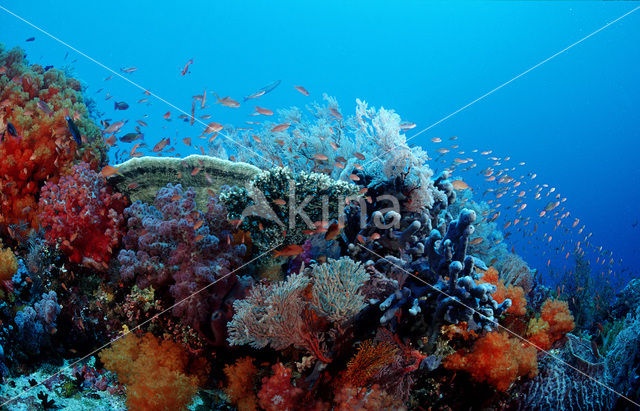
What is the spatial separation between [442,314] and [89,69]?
117m

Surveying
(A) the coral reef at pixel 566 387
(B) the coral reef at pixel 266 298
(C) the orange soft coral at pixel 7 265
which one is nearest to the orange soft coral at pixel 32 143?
(B) the coral reef at pixel 266 298

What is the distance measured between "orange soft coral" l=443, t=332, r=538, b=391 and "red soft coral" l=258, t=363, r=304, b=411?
169 centimetres

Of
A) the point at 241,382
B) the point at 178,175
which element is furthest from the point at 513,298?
the point at 178,175

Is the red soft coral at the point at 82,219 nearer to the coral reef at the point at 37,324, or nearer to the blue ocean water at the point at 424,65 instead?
the coral reef at the point at 37,324

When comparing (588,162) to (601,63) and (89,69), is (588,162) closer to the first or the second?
(601,63)

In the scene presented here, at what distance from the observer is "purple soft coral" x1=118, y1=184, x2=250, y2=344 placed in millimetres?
3963

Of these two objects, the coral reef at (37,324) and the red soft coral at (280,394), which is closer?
the red soft coral at (280,394)

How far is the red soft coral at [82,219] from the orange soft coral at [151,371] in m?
1.54

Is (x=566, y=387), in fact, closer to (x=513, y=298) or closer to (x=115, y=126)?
(x=513, y=298)

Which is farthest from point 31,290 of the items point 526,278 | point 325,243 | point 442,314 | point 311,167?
point 526,278

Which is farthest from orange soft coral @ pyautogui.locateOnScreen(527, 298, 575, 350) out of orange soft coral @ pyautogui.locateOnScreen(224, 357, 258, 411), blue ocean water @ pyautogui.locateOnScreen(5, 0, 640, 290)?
blue ocean water @ pyautogui.locateOnScreen(5, 0, 640, 290)

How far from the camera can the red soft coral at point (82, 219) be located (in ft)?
16.0

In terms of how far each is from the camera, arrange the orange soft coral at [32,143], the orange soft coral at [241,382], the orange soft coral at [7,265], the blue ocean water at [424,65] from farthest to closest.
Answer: the blue ocean water at [424,65] < the orange soft coral at [32,143] < the orange soft coral at [7,265] < the orange soft coral at [241,382]

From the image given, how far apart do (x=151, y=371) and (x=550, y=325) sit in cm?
481
